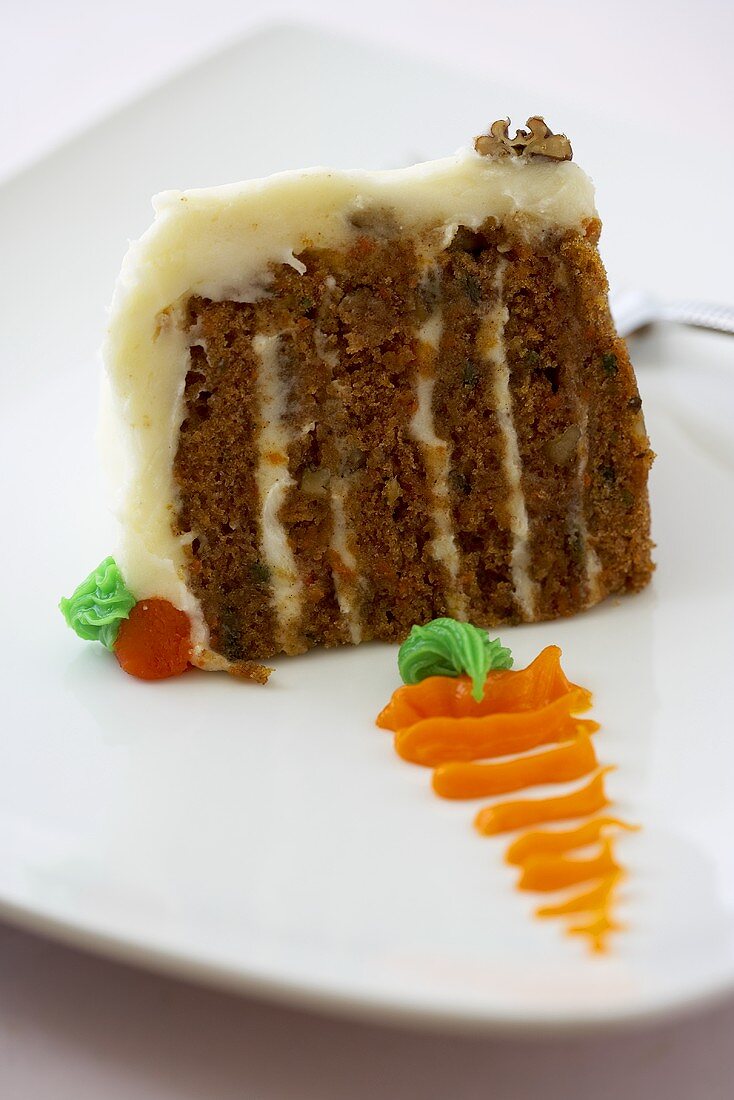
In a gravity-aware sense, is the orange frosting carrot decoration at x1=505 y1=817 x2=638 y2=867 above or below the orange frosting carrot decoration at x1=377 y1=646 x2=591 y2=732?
below

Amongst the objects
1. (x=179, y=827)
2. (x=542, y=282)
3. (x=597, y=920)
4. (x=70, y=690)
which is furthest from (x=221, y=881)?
(x=542, y=282)

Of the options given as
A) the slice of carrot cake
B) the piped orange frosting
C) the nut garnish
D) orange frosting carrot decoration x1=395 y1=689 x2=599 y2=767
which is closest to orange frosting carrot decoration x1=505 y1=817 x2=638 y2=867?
the piped orange frosting

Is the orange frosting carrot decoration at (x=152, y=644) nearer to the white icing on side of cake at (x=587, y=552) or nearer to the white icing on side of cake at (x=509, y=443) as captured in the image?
the white icing on side of cake at (x=509, y=443)

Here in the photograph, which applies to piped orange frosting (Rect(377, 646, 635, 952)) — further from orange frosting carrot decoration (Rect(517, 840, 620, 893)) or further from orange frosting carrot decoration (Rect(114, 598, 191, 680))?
orange frosting carrot decoration (Rect(114, 598, 191, 680))

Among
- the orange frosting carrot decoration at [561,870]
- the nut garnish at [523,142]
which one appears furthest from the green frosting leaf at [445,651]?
the nut garnish at [523,142]

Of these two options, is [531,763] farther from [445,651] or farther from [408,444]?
[408,444]
